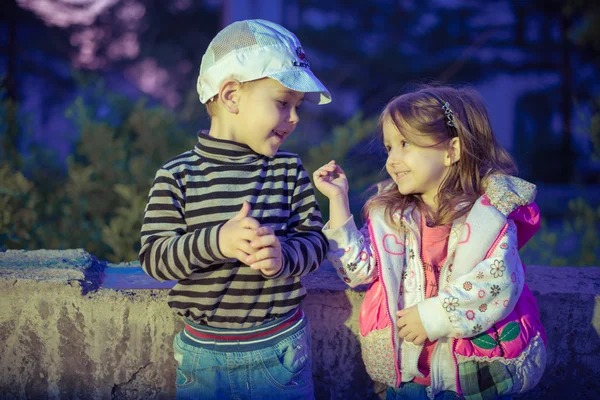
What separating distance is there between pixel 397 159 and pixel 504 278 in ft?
1.73

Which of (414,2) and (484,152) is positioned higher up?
(414,2)

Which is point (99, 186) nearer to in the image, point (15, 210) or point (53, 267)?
point (15, 210)

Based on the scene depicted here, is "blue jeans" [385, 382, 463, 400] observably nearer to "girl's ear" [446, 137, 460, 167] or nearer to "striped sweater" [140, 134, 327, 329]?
"striped sweater" [140, 134, 327, 329]

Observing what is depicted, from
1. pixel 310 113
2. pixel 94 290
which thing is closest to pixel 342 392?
pixel 94 290

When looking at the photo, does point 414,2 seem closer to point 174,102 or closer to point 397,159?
point 174,102

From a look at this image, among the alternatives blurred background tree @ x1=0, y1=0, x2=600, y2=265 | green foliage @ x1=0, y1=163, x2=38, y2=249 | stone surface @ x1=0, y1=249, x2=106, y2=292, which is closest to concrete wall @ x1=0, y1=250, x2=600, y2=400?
stone surface @ x1=0, y1=249, x2=106, y2=292

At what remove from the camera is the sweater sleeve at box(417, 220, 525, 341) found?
2.03m

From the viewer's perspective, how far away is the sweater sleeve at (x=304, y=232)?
2.01 meters

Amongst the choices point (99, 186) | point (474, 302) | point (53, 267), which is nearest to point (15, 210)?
point (99, 186)

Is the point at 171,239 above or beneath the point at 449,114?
beneath

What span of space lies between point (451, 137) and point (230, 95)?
0.77 metres

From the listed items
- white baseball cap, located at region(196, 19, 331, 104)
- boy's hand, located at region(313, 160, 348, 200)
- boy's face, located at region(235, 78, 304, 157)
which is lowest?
boy's hand, located at region(313, 160, 348, 200)

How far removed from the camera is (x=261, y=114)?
6.80 ft

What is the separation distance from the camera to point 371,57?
29.2 feet
